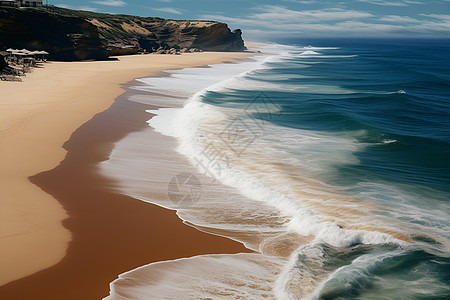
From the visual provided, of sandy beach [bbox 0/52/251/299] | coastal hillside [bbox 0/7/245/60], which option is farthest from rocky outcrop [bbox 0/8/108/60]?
sandy beach [bbox 0/52/251/299]

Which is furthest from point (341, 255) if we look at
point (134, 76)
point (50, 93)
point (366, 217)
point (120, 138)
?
point (134, 76)

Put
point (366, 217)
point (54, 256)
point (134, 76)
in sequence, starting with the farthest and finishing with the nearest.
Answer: point (134, 76)
point (366, 217)
point (54, 256)

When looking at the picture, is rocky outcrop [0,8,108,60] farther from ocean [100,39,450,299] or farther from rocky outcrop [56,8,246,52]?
ocean [100,39,450,299]

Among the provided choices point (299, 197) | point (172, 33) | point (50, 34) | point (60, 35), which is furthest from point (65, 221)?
point (172, 33)

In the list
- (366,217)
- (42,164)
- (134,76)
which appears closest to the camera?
(366,217)

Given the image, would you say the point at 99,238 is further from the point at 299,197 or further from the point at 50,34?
the point at 50,34

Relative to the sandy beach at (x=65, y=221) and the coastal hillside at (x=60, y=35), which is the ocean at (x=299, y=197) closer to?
the sandy beach at (x=65, y=221)

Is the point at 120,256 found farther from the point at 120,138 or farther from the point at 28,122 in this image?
the point at 28,122
